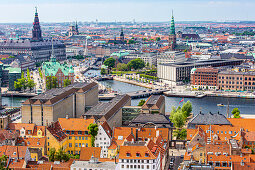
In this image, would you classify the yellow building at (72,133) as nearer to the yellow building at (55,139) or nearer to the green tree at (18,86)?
the yellow building at (55,139)

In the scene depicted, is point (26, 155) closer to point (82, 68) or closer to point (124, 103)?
point (124, 103)

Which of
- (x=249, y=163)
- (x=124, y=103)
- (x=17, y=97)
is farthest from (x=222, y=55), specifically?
(x=249, y=163)

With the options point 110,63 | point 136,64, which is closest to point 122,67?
point 136,64

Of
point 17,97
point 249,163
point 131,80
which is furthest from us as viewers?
point 131,80

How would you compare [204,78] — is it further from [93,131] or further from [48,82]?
[93,131]

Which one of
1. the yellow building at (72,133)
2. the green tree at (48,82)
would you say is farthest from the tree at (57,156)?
the green tree at (48,82)

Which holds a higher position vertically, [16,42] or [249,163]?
[16,42]

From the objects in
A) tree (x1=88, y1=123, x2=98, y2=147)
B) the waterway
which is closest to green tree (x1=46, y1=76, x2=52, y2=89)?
the waterway
